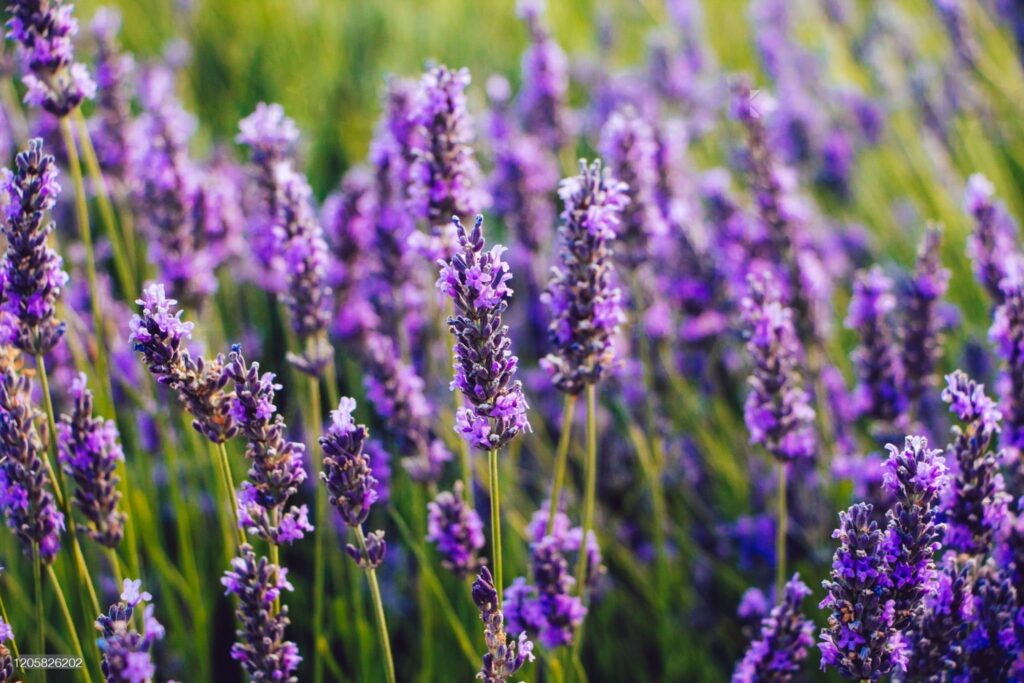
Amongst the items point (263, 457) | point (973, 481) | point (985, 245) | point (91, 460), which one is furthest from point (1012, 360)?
point (91, 460)

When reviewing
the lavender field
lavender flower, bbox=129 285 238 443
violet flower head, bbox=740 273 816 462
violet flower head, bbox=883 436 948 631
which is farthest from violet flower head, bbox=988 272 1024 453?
lavender flower, bbox=129 285 238 443

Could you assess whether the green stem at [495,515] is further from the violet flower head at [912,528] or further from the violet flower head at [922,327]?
the violet flower head at [922,327]

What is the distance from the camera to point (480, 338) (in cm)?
156

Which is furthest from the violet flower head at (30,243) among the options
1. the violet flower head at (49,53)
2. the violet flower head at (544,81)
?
the violet flower head at (544,81)

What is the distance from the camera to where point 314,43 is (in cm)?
528

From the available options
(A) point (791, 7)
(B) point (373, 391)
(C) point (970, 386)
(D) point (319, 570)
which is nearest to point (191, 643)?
(D) point (319, 570)

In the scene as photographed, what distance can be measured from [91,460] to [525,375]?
1.90 meters

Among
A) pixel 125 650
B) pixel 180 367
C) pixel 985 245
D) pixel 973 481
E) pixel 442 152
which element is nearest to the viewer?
pixel 125 650

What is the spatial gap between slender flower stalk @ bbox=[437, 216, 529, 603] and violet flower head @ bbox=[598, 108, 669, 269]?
917 millimetres

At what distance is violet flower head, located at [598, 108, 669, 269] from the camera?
8.11 feet

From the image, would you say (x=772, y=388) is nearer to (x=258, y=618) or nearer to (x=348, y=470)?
(x=348, y=470)

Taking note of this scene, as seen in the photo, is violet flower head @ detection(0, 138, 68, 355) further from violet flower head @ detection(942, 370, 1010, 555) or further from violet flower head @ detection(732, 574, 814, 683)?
violet flower head @ detection(942, 370, 1010, 555)

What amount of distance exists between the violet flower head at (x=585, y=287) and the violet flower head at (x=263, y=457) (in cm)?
55

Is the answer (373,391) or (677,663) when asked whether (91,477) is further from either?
(677,663)
